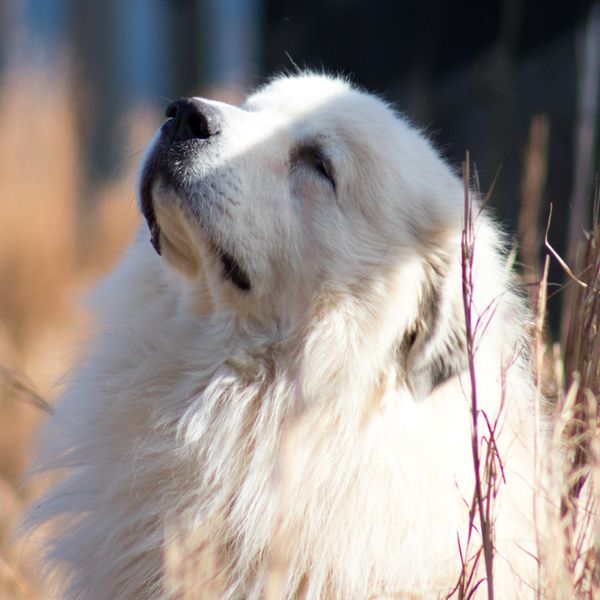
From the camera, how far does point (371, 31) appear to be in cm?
648

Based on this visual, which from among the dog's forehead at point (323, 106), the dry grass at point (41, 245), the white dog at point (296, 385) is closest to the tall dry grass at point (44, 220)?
the dry grass at point (41, 245)

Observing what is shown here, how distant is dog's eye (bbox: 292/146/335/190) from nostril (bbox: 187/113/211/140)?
0.31m

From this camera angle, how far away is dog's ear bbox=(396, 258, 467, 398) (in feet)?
8.38

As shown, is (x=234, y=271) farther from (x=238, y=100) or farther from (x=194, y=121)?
(x=238, y=100)

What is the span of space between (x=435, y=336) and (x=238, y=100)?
9.54 ft

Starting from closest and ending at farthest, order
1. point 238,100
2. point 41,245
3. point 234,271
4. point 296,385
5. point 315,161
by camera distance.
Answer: point 296,385
point 234,271
point 315,161
point 238,100
point 41,245

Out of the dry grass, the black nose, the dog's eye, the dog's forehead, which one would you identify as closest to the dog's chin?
the black nose

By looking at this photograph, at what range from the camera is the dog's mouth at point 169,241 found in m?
2.63

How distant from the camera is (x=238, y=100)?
5.12 metres

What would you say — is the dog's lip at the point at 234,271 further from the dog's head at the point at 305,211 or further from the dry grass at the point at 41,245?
the dry grass at the point at 41,245

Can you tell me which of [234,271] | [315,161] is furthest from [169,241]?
[315,161]

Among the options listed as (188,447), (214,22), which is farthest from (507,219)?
(214,22)

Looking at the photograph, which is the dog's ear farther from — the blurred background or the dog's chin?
the blurred background

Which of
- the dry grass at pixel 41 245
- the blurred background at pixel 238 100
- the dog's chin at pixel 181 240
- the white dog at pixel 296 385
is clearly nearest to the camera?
the white dog at pixel 296 385
